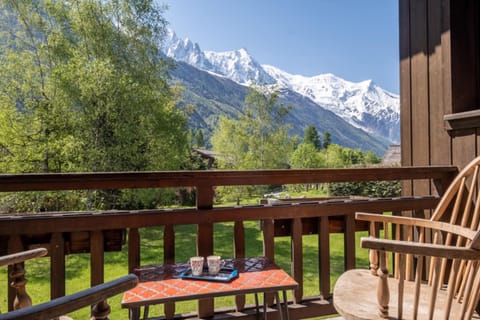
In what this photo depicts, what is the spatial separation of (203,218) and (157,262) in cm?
455

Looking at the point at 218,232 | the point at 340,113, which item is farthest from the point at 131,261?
the point at 340,113

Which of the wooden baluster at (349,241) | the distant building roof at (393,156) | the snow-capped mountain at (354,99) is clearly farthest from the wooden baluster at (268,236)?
the snow-capped mountain at (354,99)

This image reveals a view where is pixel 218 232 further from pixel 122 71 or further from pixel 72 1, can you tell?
pixel 72 1

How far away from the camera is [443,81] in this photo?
232 centimetres

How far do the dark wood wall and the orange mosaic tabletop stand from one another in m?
1.63

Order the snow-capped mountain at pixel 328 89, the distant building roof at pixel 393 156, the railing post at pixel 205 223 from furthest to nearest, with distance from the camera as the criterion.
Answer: the snow-capped mountain at pixel 328 89 < the distant building roof at pixel 393 156 < the railing post at pixel 205 223

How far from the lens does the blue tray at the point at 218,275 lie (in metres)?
1.30

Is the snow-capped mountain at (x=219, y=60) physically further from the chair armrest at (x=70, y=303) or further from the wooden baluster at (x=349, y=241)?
the chair armrest at (x=70, y=303)

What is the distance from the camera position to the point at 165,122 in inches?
375

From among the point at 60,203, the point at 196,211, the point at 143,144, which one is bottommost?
the point at 60,203

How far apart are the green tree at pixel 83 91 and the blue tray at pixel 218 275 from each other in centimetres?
801

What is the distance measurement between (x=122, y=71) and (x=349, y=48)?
79.6 meters

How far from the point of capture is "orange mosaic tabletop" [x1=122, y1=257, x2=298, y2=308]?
3.82 feet

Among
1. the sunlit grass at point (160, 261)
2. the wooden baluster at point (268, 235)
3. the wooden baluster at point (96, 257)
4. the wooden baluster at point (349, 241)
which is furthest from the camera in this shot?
the sunlit grass at point (160, 261)
